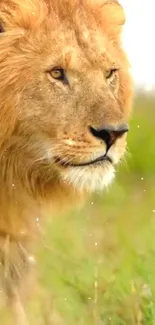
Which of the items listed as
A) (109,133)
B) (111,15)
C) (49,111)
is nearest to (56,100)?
(49,111)

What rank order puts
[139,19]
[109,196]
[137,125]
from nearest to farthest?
[109,196] → [137,125] → [139,19]

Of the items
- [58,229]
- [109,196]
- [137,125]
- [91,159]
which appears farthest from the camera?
[137,125]

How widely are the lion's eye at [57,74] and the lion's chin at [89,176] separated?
1.14 ft

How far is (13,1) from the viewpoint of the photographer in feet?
17.8

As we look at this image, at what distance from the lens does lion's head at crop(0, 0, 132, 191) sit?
5.32m

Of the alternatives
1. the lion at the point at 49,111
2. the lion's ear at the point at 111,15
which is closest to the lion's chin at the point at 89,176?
the lion at the point at 49,111

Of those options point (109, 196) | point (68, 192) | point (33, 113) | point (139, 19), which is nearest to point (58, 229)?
point (68, 192)

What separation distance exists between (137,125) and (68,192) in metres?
4.23

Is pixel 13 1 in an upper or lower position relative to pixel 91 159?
upper

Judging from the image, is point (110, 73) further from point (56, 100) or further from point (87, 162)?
point (87, 162)

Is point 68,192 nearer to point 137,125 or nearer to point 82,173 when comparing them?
point 82,173

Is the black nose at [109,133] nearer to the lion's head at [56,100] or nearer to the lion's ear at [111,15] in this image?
the lion's head at [56,100]

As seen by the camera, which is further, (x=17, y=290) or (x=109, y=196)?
(x=109, y=196)

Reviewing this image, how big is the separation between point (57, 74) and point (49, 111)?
15 centimetres
